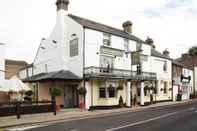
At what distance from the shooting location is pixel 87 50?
2770cm

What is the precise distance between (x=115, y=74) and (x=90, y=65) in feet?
9.95

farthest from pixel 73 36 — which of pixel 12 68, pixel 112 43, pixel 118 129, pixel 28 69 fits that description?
pixel 12 68

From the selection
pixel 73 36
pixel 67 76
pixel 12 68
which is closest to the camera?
pixel 67 76

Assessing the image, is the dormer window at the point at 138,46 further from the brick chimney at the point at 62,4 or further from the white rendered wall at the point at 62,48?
the brick chimney at the point at 62,4

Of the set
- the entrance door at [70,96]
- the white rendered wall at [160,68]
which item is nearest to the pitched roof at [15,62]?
the entrance door at [70,96]

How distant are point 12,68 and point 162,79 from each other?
99.3 feet

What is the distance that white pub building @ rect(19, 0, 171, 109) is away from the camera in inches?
1080

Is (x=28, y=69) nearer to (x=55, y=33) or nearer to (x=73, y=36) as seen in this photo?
(x=55, y=33)

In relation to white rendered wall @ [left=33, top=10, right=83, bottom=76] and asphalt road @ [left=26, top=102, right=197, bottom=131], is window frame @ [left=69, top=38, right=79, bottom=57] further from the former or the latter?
asphalt road @ [left=26, top=102, right=197, bottom=131]

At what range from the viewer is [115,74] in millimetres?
29047

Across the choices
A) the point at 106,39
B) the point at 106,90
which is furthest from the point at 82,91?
the point at 106,39

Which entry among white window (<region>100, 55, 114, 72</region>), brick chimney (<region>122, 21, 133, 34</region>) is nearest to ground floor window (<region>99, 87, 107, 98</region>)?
white window (<region>100, 55, 114, 72</region>)

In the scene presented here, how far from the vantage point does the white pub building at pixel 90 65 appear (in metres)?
27.4

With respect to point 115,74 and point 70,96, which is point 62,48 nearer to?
point 70,96
